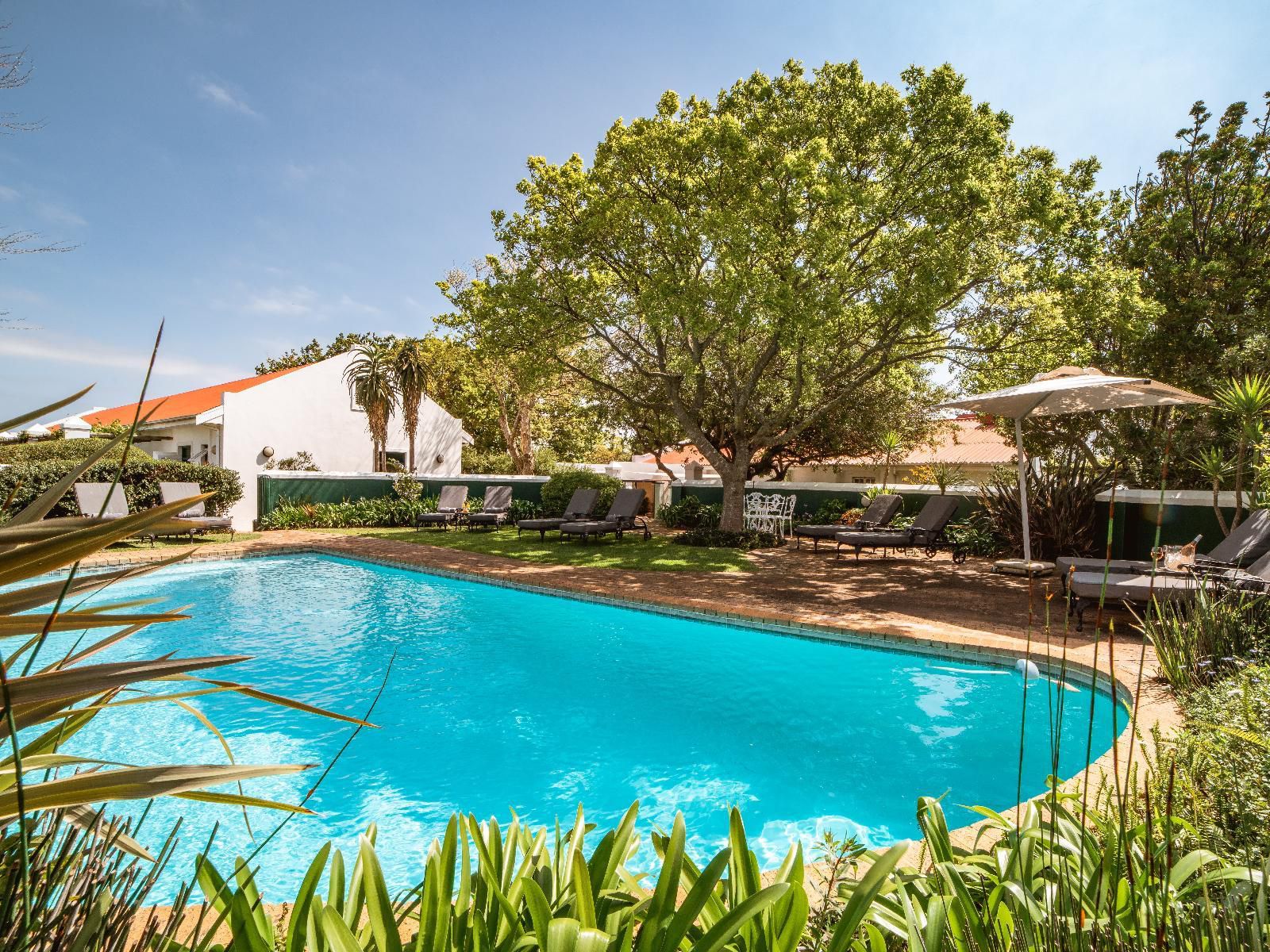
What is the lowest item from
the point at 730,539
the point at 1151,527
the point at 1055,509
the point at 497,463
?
the point at 730,539

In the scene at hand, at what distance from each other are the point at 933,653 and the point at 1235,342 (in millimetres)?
13245

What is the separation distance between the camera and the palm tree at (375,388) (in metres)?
21.2

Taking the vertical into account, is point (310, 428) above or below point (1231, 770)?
above

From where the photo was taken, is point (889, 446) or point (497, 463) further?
point (497, 463)

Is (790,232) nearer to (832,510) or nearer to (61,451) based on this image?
(832,510)

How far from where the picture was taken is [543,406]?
2880 cm

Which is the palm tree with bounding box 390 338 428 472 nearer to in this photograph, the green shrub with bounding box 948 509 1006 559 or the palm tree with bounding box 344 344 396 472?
the palm tree with bounding box 344 344 396 472

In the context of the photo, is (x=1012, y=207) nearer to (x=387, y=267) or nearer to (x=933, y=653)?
(x=933, y=653)

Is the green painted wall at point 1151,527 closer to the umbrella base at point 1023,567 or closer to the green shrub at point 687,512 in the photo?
the umbrella base at point 1023,567

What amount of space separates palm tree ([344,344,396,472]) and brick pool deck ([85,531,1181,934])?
22.8 feet

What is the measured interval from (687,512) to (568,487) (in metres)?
3.47

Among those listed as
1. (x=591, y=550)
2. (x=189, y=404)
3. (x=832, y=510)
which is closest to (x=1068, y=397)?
(x=832, y=510)

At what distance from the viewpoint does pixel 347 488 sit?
2012 cm

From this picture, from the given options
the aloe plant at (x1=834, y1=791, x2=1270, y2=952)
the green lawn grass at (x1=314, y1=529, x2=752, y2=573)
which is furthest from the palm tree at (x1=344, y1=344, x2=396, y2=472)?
the aloe plant at (x1=834, y1=791, x2=1270, y2=952)
